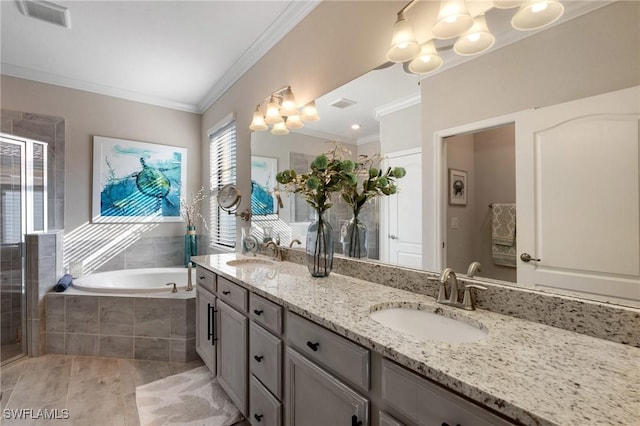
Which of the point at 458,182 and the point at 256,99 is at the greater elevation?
the point at 256,99

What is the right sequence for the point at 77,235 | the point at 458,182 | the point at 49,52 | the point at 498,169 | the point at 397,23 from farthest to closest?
the point at 77,235
the point at 49,52
the point at 397,23
the point at 458,182
the point at 498,169

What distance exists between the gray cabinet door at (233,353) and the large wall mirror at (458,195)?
78cm

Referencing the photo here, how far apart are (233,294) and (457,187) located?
1.27 metres

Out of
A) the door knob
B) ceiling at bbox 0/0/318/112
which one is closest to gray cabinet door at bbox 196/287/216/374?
the door knob

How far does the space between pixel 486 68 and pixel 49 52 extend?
11.4 ft

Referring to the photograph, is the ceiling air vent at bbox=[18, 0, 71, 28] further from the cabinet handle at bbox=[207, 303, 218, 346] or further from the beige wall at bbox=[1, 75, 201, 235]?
the cabinet handle at bbox=[207, 303, 218, 346]

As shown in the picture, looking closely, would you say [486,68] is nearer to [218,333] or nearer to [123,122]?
[218,333]

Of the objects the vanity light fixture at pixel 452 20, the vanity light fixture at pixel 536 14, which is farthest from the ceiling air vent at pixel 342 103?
the vanity light fixture at pixel 536 14

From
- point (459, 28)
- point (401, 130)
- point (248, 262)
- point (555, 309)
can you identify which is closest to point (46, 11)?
point (248, 262)

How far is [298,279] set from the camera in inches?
62.7

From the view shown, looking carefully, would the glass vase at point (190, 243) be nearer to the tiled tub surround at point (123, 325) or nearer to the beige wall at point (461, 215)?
the tiled tub surround at point (123, 325)

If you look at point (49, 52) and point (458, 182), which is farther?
point (49, 52)

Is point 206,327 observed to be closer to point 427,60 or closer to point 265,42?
point 427,60

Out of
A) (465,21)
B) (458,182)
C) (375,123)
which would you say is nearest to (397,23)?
(465,21)
